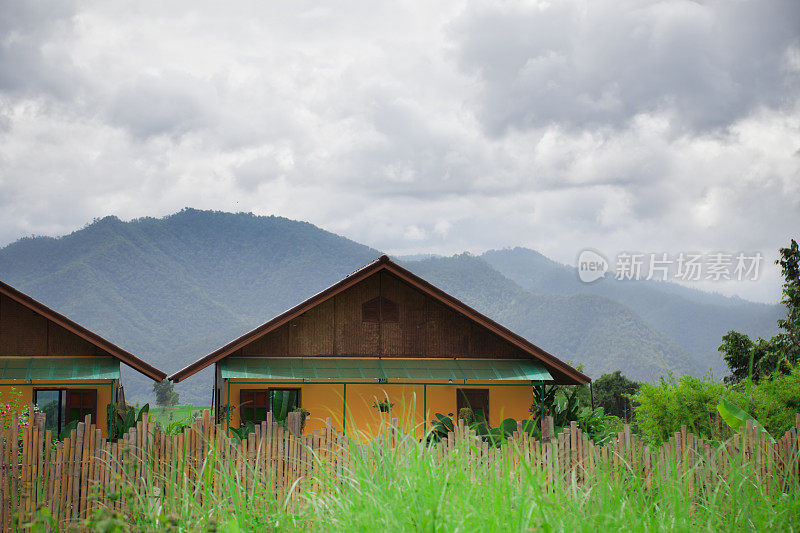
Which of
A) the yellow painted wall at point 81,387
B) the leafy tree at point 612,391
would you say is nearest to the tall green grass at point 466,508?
the yellow painted wall at point 81,387

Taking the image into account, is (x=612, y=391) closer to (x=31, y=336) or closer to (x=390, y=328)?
(x=390, y=328)

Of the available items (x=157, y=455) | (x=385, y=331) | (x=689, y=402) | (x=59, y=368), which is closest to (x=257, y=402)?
(x=385, y=331)

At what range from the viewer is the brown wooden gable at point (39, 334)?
17766 mm

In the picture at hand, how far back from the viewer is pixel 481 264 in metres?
144

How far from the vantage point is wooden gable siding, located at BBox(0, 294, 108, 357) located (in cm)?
1780

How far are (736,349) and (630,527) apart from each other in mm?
27931

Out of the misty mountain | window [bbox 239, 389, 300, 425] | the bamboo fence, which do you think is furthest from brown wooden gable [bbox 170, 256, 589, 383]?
the misty mountain

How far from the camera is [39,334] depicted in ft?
59.0

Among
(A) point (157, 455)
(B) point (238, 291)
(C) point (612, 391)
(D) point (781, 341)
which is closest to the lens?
(A) point (157, 455)

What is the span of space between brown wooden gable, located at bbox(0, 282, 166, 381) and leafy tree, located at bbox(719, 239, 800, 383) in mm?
21642

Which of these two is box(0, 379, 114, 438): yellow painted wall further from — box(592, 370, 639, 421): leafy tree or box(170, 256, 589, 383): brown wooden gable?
box(592, 370, 639, 421): leafy tree

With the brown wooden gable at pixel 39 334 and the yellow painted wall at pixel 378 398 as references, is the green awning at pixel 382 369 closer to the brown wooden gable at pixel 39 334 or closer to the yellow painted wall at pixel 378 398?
the yellow painted wall at pixel 378 398

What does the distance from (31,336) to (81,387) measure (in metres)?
1.56

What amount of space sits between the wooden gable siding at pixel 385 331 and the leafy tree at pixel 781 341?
573 inches
